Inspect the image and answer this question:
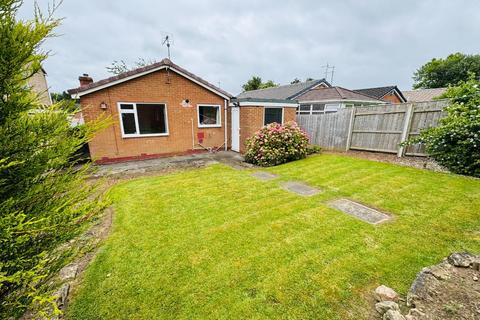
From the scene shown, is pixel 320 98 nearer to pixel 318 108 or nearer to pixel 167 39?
pixel 318 108

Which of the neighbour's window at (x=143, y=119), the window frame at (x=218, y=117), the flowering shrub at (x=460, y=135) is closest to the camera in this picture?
the flowering shrub at (x=460, y=135)

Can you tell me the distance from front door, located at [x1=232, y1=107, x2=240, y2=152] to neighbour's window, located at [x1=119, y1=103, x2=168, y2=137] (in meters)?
3.50

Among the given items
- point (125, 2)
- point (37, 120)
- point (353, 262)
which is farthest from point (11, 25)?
point (125, 2)

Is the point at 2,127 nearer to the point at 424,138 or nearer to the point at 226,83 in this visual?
the point at 424,138

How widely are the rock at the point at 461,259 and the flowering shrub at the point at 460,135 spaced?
4.19 m

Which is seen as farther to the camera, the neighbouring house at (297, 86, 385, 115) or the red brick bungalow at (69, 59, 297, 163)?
the neighbouring house at (297, 86, 385, 115)

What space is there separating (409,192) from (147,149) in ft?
32.2

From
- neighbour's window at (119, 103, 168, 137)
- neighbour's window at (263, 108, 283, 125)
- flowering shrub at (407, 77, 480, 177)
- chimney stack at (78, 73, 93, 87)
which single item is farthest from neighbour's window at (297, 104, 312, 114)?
chimney stack at (78, 73, 93, 87)

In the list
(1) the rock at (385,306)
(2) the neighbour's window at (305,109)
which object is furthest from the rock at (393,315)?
(2) the neighbour's window at (305,109)

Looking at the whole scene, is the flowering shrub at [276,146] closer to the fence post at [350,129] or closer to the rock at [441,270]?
the fence post at [350,129]

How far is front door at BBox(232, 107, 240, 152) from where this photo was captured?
10562 mm

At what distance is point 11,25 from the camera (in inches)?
58.9

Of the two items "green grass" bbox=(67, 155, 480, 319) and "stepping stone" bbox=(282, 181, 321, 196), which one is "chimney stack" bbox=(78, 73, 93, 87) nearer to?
"green grass" bbox=(67, 155, 480, 319)

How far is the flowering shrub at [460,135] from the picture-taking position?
5.31 meters
